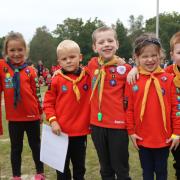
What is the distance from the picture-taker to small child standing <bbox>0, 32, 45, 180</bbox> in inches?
169

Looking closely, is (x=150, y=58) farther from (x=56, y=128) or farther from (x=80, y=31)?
(x=80, y=31)

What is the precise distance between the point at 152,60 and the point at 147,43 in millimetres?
166

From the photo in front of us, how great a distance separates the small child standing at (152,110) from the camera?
3324 mm

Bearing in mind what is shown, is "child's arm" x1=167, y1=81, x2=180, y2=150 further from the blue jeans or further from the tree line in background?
the tree line in background

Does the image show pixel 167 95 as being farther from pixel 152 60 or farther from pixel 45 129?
pixel 45 129

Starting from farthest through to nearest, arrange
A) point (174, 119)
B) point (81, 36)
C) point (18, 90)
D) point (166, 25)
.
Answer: point (166, 25), point (81, 36), point (18, 90), point (174, 119)

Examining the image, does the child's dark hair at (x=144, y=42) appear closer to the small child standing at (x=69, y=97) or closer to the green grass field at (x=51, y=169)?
the small child standing at (x=69, y=97)

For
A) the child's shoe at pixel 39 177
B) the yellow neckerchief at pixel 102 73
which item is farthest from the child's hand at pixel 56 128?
the child's shoe at pixel 39 177

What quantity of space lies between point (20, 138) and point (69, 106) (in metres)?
0.99

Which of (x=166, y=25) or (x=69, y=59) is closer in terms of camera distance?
(x=69, y=59)

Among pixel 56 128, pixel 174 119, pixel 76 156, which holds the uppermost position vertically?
pixel 174 119

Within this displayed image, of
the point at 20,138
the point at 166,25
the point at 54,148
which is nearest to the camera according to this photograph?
the point at 54,148

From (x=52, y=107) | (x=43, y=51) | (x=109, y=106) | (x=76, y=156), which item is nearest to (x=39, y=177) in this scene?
(x=76, y=156)

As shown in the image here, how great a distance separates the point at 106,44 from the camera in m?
3.60
